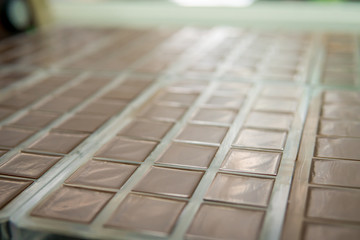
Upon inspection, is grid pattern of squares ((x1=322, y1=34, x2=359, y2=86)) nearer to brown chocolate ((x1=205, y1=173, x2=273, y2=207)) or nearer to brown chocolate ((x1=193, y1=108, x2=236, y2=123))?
brown chocolate ((x1=193, y1=108, x2=236, y2=123))

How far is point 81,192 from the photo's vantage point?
1.14 meters

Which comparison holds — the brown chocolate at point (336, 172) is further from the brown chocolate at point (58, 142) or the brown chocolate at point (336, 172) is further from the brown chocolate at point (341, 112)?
the brown chocolate at point (58, 142)

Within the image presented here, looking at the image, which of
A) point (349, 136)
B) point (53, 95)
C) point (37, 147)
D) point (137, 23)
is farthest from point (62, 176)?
point (137, 23)

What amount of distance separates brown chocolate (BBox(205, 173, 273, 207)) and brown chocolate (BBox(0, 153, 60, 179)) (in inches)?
20.1

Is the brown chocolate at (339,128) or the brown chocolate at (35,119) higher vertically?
the brown chocolate at (339,128)

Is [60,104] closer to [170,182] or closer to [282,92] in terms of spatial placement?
[170,182]

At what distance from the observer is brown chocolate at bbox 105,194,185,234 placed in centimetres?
99

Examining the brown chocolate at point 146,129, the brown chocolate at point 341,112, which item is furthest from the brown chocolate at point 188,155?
the brown chocolate at point 341,112

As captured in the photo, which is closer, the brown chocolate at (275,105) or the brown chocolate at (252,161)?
the brown chocolate at (252,161)

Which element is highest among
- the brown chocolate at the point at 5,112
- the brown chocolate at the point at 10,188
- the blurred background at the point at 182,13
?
the blurred background at the point at 182,13

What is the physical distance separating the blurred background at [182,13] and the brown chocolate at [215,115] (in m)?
1.48

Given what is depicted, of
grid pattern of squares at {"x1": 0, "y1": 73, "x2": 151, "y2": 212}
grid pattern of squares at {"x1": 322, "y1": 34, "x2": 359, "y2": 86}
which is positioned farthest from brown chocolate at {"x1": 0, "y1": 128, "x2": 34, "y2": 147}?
grid pattern of squares at {"x1": 322, "y1": 34, "x2": 359, "y2": 86}

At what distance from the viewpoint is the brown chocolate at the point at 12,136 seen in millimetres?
1438

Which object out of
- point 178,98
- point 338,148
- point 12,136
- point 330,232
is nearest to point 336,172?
point 338,148
